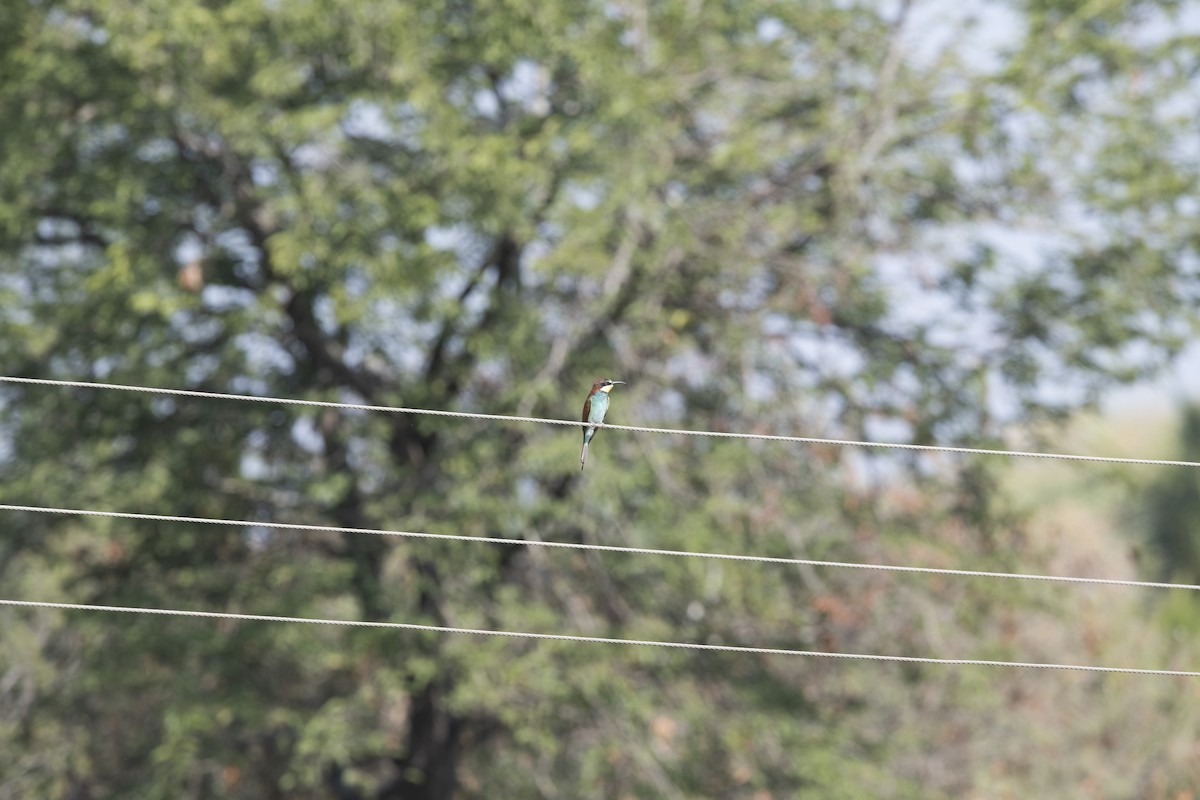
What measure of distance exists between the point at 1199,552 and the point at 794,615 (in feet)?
37.9

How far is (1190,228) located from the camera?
9.74m

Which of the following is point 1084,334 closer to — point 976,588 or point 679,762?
point 976,588

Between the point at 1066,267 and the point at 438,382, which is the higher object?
the point at 1066,267

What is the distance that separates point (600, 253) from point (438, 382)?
1.57 m

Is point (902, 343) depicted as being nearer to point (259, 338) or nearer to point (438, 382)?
point (438, 382)

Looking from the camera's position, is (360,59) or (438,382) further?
(438,382)

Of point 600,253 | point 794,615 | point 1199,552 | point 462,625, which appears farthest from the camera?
point 1199,552

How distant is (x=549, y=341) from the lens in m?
9.67

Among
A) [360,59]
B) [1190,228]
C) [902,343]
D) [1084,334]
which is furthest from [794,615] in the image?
[360,59]

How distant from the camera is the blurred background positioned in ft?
29.7

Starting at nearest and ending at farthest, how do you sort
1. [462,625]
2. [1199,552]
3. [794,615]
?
[462,625], [794,615], [1199,552]

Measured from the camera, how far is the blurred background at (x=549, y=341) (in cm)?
906

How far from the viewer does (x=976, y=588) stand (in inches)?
409

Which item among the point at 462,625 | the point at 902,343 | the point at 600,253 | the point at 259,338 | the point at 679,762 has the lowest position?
the point at 679,762
